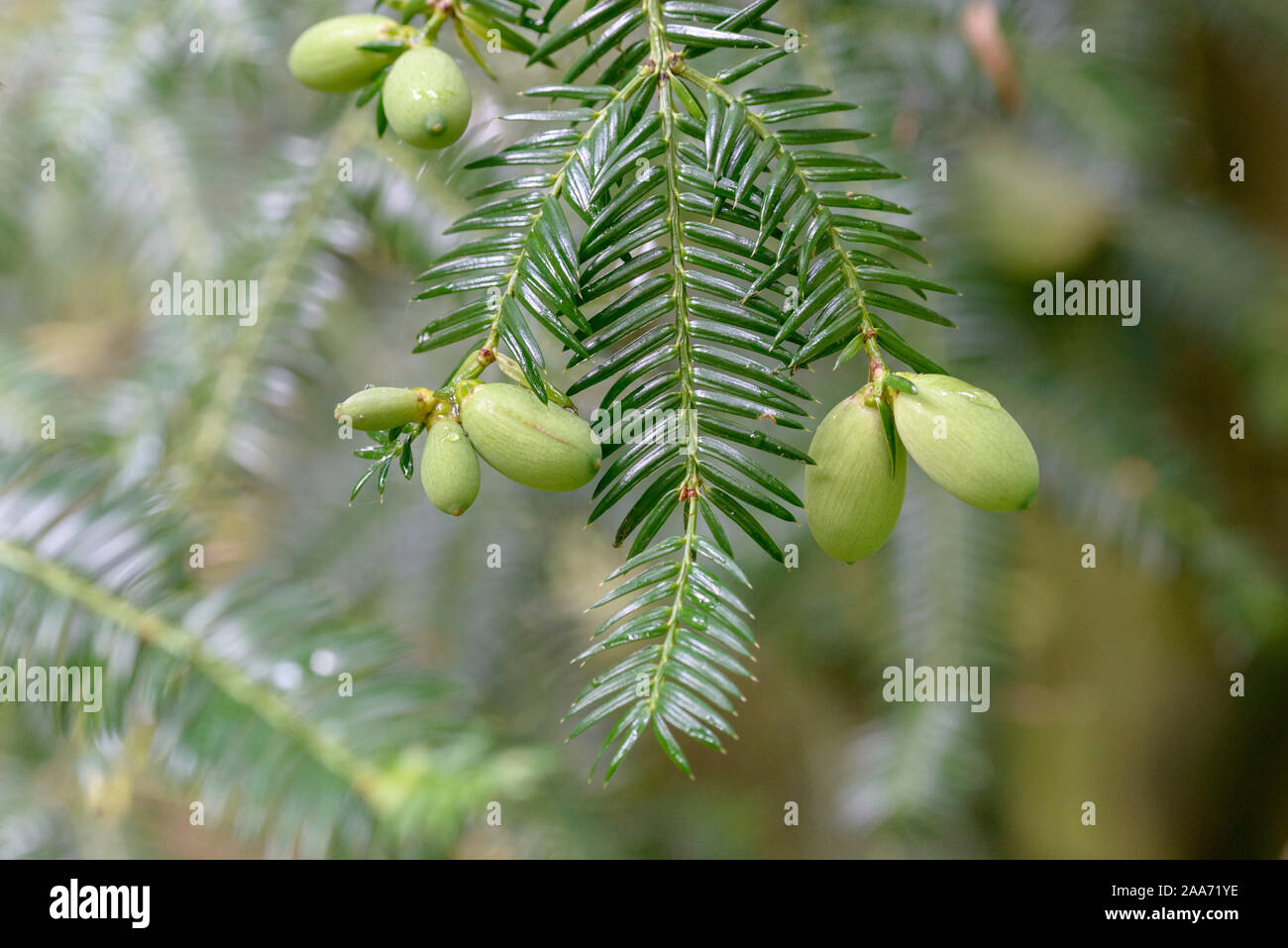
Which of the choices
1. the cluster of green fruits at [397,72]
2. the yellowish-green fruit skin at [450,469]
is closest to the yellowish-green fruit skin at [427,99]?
the cluster of green fruits at [397,72]

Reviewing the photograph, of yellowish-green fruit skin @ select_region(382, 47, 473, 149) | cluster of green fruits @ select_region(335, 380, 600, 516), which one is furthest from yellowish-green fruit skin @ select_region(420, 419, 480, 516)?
yellowish-green fruit skin @ select_region(382, 47, 473, 149)

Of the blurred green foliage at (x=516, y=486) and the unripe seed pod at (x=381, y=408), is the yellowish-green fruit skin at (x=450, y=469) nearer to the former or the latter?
the unripe seed pod at (x=381, y=408)

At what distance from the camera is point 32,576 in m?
0.50

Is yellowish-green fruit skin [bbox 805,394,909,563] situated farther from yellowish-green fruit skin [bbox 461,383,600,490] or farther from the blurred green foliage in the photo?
the blurred green foliage

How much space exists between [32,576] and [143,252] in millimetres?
474

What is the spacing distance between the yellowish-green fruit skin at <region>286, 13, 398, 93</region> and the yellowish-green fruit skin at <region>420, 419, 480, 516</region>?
0.55 ft

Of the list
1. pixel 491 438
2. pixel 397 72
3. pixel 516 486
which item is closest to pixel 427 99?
pixel 397 72

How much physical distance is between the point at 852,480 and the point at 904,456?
24 millimetres

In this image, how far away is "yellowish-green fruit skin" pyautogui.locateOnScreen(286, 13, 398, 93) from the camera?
36 cm

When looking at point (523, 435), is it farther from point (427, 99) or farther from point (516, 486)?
point (516, 486)

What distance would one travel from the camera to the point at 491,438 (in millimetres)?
290

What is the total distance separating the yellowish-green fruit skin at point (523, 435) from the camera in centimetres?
29
